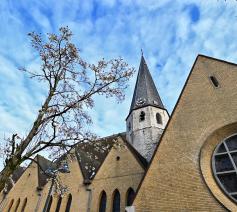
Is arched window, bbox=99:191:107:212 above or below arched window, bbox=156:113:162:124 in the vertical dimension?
below

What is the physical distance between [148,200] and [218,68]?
739 cm

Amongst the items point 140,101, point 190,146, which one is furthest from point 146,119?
point 190,146

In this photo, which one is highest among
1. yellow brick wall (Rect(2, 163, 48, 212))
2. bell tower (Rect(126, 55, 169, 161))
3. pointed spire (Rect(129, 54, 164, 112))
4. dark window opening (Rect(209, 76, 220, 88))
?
pointed spire (Rect(129, 54, 164, 112))

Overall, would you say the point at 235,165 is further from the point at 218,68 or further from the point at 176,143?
the point at 218,68

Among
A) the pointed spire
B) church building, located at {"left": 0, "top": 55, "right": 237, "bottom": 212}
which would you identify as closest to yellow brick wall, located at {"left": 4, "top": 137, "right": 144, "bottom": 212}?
church building, located at {"left": 0, "top": 55, "right": 237, "bottom": 212}

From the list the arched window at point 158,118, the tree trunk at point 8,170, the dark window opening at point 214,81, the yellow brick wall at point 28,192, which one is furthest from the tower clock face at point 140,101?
the tree trunk at point 8,170

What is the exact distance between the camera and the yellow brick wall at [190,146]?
758cm

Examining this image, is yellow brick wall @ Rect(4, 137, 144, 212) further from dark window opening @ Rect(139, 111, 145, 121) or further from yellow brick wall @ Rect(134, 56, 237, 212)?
dark window opening @ Rect(139, 111, 145, 121)

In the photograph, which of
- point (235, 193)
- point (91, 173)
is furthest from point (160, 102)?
point (235, 193)

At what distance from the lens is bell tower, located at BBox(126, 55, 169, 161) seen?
64.0 ft

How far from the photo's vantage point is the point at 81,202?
565 inches

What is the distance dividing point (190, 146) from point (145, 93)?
1666 centimetres

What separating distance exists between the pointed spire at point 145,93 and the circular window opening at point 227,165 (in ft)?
47.2

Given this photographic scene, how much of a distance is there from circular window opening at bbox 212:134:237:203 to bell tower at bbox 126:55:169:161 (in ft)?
32.4
